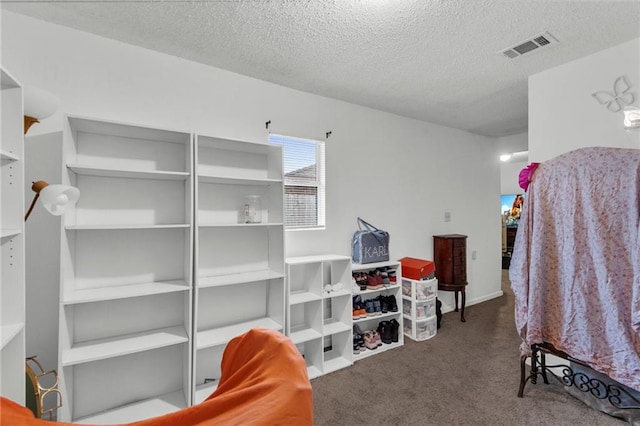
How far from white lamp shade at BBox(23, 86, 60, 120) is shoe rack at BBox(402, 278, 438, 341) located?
322 cm

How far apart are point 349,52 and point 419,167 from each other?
2014mm

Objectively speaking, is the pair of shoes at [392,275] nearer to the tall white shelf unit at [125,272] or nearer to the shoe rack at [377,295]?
the shoe rack at [377,295]

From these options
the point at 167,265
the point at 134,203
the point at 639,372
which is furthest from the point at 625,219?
the point at 134,203

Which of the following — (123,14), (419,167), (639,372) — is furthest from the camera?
(419,167)

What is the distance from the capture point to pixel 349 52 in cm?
224

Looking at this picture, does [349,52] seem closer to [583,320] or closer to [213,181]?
[213,181]

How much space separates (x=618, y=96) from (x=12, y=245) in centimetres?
379

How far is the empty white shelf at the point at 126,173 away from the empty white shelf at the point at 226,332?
1.19 meters

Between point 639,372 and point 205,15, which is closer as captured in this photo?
point 639,372

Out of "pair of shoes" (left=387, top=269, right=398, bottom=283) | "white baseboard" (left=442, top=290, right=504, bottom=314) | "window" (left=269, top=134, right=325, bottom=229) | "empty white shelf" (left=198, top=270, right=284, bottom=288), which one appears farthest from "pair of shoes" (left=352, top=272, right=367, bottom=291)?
"white baseboard" (left=442, top=290, right=504, bottom=314)

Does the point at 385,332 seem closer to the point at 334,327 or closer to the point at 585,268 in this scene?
the point at 334,327

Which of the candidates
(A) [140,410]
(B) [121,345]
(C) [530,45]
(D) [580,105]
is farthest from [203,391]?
(D) [580,105]

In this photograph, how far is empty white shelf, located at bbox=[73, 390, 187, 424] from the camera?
1.88m

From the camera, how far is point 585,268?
6.29ft
